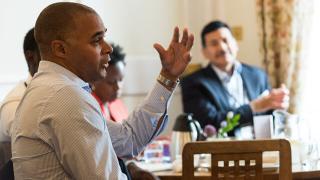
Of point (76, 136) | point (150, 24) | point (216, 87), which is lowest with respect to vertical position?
point (216, 87)

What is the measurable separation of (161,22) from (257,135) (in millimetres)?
1549

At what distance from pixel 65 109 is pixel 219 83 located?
8.31ft

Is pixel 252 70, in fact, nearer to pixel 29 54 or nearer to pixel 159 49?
pixel 29 54

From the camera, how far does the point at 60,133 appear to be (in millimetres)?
1602

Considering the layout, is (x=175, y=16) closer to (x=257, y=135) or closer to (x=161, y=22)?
(x=161, y=22)

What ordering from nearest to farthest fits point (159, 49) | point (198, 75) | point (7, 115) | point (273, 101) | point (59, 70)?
1. point (59, 70)
2. point (159, 49)
3. point (7, 115)
4. point (273, 101)
5. point (198, 75)

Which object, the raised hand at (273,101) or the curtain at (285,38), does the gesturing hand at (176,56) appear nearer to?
the raised hand at (273,101)

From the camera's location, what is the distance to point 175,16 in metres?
4.43

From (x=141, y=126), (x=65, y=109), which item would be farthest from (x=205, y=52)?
(x=65, y=109)

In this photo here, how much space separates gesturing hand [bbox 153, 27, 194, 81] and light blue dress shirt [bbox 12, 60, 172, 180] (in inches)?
14.7

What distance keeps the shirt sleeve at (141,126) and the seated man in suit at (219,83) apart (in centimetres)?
172

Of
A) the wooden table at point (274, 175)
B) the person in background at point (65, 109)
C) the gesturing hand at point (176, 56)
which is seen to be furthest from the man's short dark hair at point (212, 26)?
the person in background at point (65, 109)

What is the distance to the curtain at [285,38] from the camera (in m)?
4.21

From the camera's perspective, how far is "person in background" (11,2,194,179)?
5.26ft
